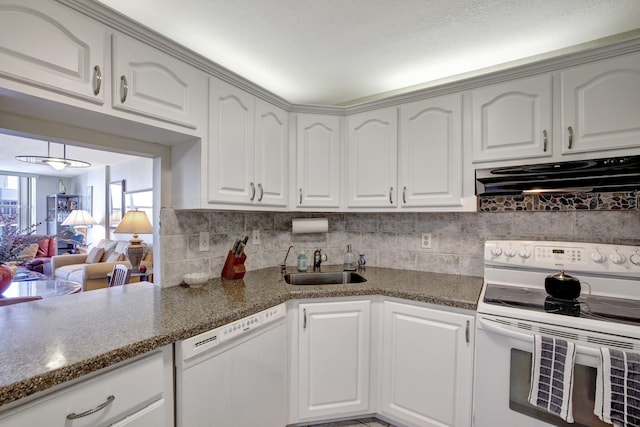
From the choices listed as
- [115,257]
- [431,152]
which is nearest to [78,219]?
[115,257]

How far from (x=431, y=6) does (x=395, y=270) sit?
1661mm

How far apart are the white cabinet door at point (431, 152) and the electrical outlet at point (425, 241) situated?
0.36m

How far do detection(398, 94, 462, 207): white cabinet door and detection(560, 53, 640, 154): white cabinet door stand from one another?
52 centimetres

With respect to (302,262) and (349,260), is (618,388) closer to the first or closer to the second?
(349,260)

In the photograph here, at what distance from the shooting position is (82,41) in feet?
3.76

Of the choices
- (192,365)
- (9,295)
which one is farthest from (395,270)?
(9,295)

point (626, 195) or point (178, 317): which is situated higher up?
point (626, 195)

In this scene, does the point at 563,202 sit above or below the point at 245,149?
below

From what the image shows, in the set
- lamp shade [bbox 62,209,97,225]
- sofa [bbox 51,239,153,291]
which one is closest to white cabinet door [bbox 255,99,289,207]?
sofa [bbox 51,239,153,291]

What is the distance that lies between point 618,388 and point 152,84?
2263 millimetres

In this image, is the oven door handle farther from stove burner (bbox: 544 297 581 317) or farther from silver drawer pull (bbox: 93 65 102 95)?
silver drawer pull (bbox: 93 65 102 95)

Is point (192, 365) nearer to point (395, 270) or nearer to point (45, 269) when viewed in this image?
point (395, 270)

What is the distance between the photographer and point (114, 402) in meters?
0.95

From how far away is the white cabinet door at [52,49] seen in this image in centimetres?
99
